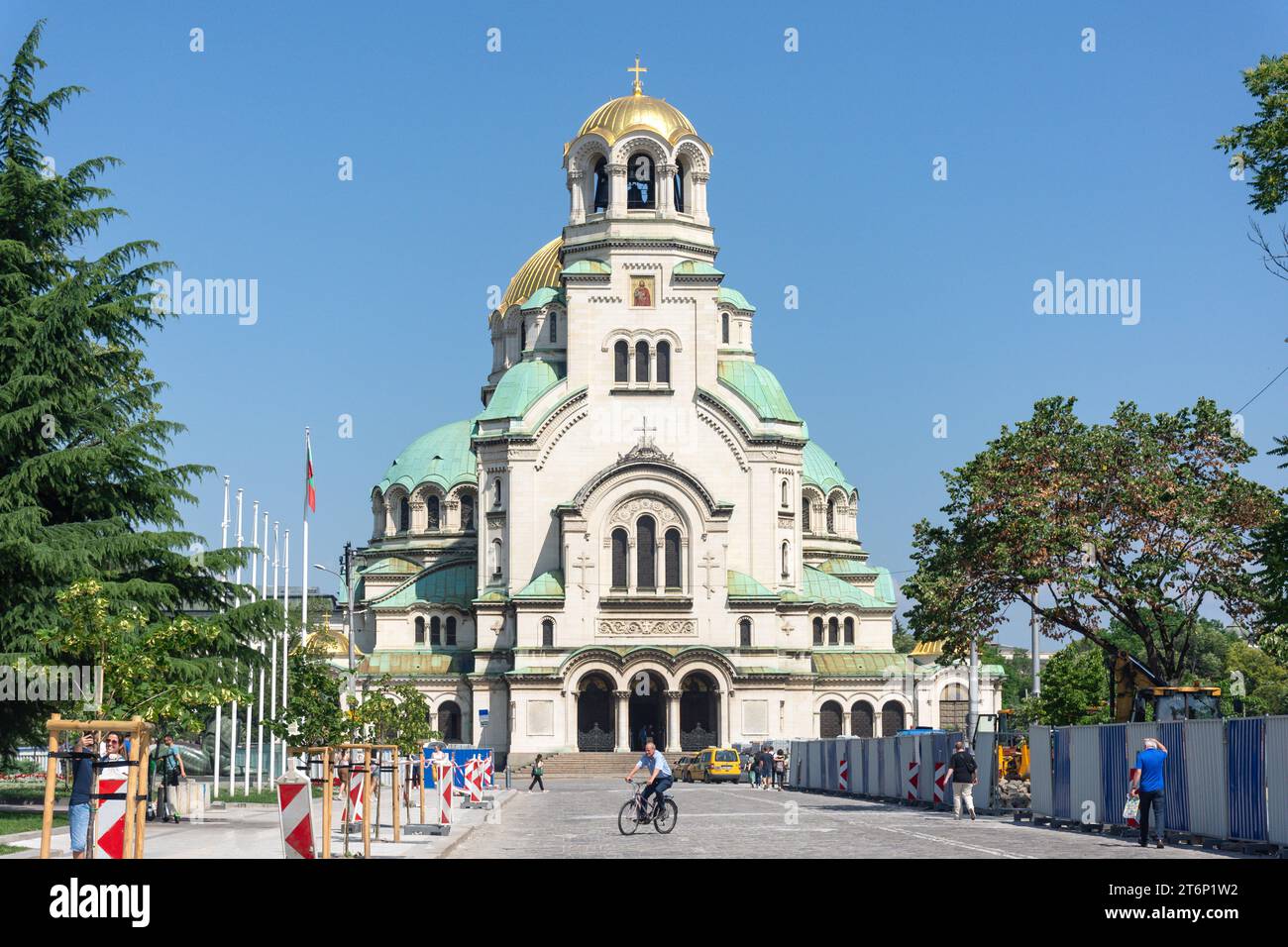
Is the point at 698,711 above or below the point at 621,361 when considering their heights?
below

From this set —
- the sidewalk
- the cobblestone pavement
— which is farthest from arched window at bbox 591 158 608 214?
the sidewalk

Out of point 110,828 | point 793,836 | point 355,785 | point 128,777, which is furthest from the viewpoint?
point 793,836

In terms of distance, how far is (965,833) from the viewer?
3186cm

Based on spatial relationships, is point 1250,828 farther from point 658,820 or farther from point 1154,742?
point 658,820

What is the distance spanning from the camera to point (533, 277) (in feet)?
354

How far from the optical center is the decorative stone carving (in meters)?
84.4

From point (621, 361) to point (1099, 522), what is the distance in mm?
49233

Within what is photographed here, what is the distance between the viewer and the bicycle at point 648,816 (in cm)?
3216

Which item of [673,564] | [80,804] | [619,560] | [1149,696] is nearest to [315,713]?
[80,804]

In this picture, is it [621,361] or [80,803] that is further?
[621,361]

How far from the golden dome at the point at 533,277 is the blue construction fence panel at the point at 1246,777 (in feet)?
264

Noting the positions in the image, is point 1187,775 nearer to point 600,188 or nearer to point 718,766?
point 718,766
